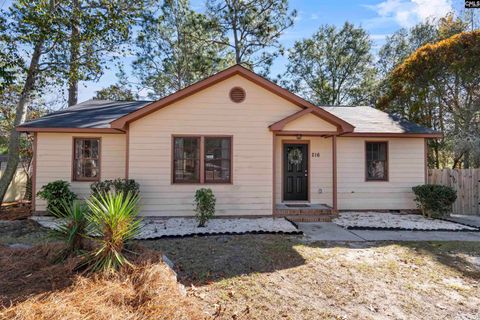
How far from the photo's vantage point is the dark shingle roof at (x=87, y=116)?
354 inches

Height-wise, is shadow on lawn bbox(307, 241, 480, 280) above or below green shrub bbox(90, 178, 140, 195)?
below

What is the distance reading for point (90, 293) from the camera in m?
3.14

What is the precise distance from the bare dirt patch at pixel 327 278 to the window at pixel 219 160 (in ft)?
8.91

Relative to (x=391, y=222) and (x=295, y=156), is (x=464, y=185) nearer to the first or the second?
(x=391, y=222)

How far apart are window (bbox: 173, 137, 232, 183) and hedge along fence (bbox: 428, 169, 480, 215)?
8155 mm

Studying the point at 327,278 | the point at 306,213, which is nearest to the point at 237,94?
the point at 306,213

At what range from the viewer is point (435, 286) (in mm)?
4242

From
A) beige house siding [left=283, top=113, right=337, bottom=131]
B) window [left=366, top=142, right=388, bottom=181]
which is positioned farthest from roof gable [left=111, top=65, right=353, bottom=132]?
window [left=366, top=142, right=388, bottom=181]

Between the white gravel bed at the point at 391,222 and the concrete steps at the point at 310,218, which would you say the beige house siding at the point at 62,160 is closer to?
the concrete steps at the point at 310,218

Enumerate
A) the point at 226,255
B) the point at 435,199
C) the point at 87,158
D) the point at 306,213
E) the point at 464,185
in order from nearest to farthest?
the point at 226,255 → the point at 306,213 → the point at 435,199 → the point at 87,158 → the point at 464,185

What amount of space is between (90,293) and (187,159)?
583 centimetres

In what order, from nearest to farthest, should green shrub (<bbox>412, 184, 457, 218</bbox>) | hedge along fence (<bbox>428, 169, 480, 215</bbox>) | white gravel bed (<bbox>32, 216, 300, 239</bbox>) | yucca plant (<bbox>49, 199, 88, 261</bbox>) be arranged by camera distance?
1. yucca plant (<bbox>49, 199, 88, 261</bbox>)
2. white gravel bed (<bbox>32, 216, 300, 239</bbox>)
3. green shrub (<bbox>412, 184, 457, 218</bbox>)
4. hedge along fence (<bbox>428, 169, 480, 215</bbox>)

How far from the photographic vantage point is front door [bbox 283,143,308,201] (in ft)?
33.0

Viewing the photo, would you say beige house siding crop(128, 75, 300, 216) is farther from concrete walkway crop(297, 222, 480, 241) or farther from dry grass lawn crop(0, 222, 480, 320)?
dry grass lawn crop(0, 222, 480, 320)
